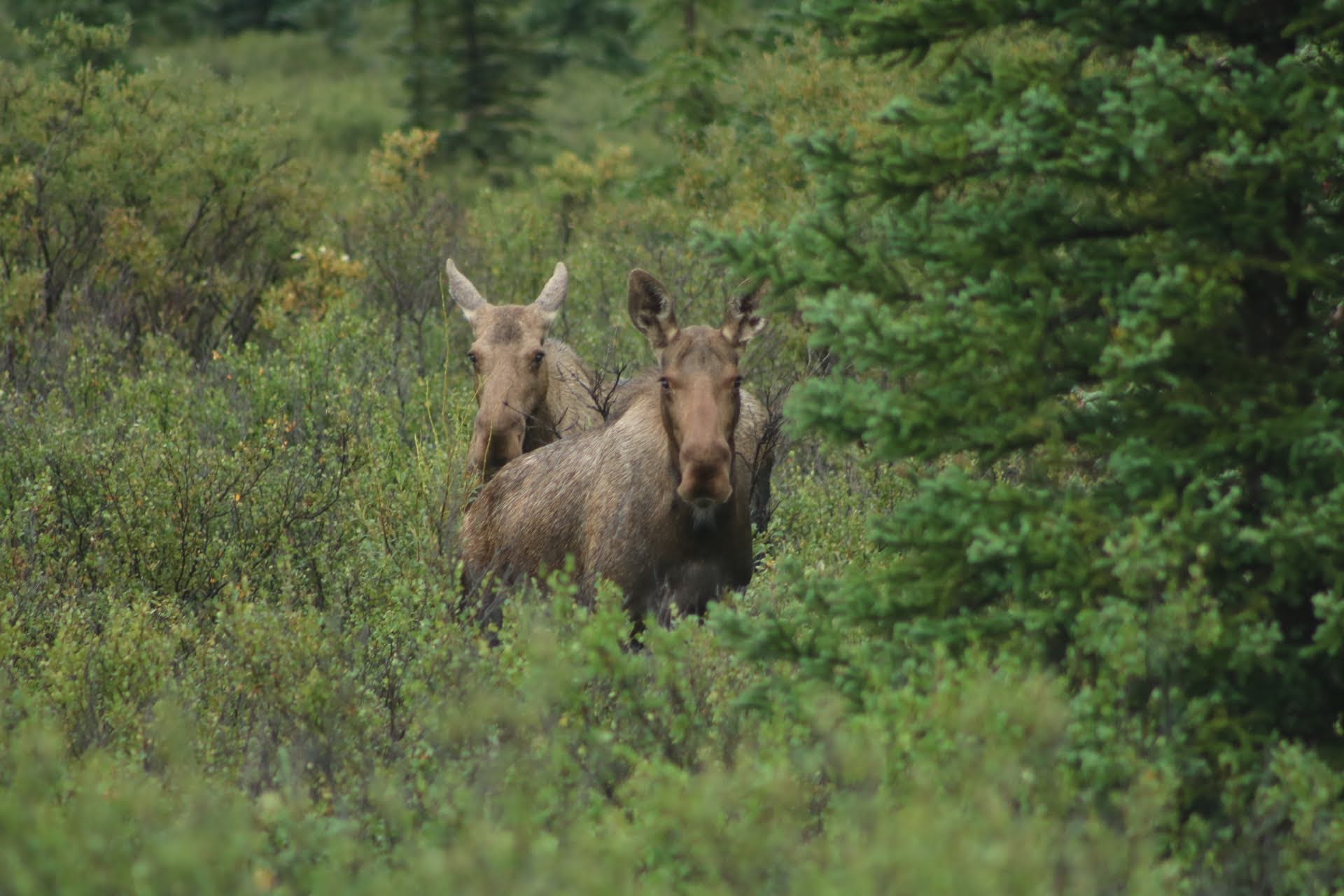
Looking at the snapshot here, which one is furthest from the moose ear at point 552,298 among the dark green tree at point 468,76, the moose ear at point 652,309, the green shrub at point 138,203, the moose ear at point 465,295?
the dark green tree at point 468,76

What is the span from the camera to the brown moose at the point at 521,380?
33.3 ft

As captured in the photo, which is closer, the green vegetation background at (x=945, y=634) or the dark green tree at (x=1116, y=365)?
the green vegetation background at (x=945, y=634)

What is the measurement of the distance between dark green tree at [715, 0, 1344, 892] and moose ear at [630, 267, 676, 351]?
99.6 inches

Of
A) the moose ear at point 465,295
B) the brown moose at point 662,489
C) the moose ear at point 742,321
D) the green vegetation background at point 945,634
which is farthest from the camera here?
the moose ear at point 465,295

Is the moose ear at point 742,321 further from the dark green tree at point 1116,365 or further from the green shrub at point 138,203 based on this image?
the green shrub at point 138,203

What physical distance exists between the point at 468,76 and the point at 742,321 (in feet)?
76.3

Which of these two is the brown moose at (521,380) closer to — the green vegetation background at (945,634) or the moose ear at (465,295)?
the moose ear at (465,295)

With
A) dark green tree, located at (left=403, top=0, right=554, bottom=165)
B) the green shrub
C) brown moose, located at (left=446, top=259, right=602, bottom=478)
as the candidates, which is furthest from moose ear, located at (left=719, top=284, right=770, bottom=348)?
dark green tree, located at (left=403, top=0, right=554, bottom=165)

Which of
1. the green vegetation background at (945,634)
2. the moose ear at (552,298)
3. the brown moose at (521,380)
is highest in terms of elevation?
the green vegetation background at (945,634)

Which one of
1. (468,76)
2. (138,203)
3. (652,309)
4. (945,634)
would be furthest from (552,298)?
(468,76)

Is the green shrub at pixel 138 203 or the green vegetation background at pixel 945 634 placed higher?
the green vegetation background at pixel 945 634

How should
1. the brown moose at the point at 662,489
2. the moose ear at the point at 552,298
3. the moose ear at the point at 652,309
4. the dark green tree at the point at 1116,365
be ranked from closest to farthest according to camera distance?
the dark green tree at the point at 1116,365, the brown moose at the point at 662,489, the moose ear at the point at 652,309, the moose ear at the point at 552,298

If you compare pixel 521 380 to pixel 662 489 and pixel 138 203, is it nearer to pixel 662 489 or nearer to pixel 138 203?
pixel 662 489

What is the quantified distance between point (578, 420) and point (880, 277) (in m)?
5.49
